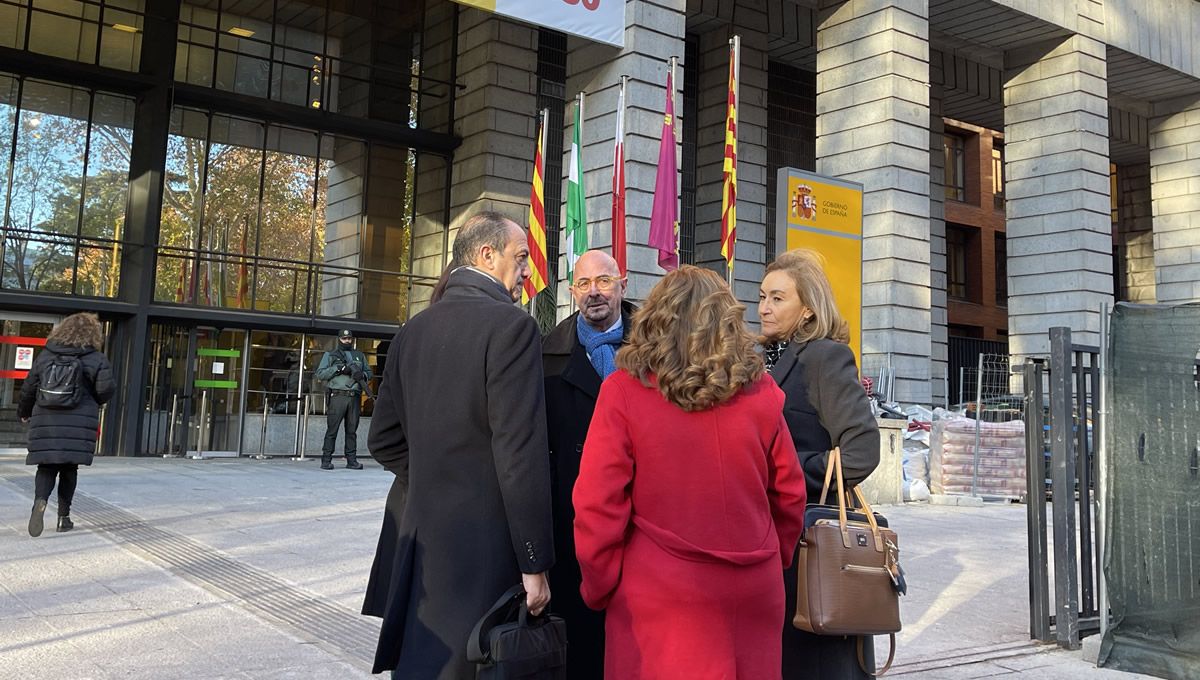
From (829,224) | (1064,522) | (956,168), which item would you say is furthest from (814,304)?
(956,168)

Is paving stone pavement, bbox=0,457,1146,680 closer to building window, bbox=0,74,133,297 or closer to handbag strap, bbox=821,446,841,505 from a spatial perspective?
handbag strap, bbox=821,446,841,505

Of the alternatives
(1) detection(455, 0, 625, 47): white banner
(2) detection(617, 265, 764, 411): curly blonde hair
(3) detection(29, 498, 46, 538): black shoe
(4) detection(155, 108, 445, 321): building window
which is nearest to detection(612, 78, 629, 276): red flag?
(1) detection(455, 0, 625, 47): white banner

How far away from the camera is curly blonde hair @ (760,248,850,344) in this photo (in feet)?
12.0

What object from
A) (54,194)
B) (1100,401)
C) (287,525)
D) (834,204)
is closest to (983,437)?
(834,204)

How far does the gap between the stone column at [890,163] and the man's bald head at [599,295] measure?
14.5 meters

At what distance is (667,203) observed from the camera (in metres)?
15.5

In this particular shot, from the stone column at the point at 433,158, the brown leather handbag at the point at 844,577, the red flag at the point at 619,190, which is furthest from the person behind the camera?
the stone column at the point at 433,158

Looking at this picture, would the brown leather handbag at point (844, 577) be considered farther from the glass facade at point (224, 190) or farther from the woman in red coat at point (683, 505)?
the glass facade at point (224, 190)

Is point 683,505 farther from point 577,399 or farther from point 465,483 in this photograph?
point 577,399

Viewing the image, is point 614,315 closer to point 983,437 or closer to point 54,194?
point 983,437

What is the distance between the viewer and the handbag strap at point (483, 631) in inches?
111

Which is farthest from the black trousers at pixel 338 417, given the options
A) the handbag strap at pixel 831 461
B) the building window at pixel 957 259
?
the building window at pixel 957 259

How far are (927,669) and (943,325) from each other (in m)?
23.0

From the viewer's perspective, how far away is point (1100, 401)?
5902 millimetres
